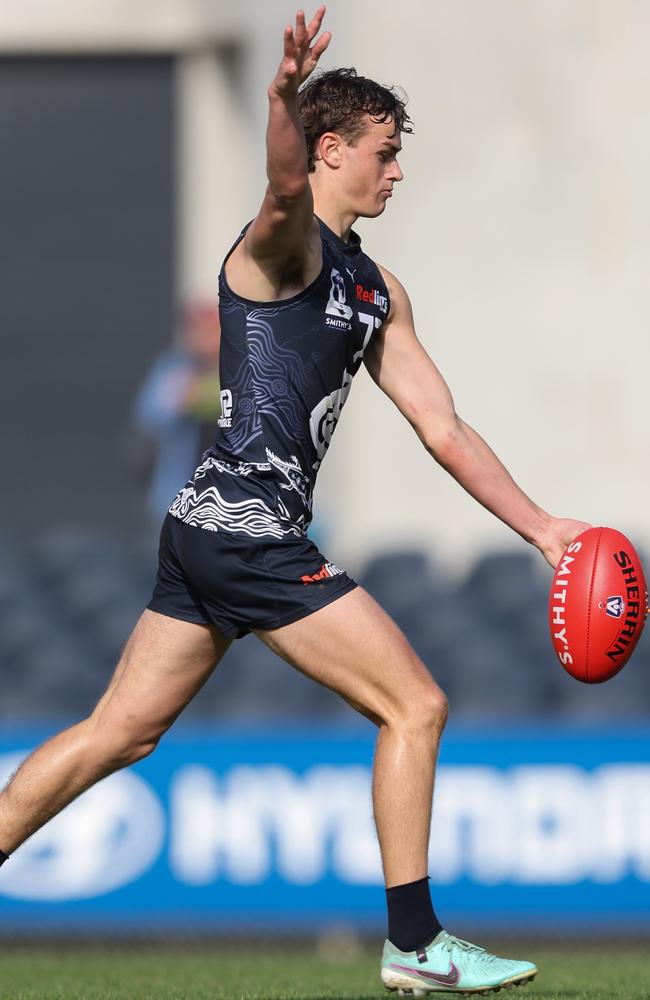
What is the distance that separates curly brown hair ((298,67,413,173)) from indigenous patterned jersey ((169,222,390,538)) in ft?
0.89

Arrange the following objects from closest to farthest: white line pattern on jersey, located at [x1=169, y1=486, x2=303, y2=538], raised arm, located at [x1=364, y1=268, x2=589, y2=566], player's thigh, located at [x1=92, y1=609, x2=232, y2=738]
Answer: white line pattern on jersey, located at [x1=169, y1=486, x2=303, y2=538], player's thigh, located at [x1=92, y1=609, x2=232, y2=738], raised arm, located at [x1=364, y1=268, x2=589, y2=566]

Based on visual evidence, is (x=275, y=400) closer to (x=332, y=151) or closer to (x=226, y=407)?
(x=226, y=407)

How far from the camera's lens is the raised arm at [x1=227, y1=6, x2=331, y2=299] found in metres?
4.70

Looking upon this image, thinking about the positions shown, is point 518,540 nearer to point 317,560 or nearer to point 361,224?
point 361,224

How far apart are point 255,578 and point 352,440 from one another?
727 centimetres

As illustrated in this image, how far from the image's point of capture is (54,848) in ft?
26.9

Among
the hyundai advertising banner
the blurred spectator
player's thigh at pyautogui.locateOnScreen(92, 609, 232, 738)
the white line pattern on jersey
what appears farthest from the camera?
the blurred spectator

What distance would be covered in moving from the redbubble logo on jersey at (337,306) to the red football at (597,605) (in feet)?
2.91

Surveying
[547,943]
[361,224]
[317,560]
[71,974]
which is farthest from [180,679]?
[361,224]

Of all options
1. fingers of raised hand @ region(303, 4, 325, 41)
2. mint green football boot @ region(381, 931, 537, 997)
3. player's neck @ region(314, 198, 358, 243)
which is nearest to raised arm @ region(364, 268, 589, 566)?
player's neck @ region(314, 198, 358, 243)

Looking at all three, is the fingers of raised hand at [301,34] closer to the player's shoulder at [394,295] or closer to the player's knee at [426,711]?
the player's shoulder at [394,295]

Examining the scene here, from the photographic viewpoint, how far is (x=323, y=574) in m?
5.10

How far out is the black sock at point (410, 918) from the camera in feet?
16.6

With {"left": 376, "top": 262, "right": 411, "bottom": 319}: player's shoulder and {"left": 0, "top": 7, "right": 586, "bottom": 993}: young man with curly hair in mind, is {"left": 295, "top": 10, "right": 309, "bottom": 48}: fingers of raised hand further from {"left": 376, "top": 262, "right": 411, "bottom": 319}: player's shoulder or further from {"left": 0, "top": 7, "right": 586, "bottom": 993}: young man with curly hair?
{"left": 376, "top": 262, "right": 411, "bottom": 319}: player's shoulder
